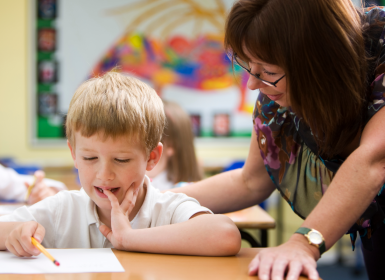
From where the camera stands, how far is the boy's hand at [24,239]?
828 millimetres

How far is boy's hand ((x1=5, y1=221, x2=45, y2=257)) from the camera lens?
2.72 feet

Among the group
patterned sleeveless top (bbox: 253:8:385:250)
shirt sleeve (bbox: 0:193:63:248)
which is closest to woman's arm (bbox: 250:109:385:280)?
patterned sleeveless top (bbox: 253:8:385:250)

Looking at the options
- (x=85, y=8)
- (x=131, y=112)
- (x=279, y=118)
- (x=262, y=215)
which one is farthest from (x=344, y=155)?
(x=85, y=8)

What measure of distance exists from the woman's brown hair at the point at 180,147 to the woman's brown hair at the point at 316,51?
1507mm

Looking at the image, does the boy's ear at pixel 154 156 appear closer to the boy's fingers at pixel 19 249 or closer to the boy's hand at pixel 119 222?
the boy's hand at pixel 119 222

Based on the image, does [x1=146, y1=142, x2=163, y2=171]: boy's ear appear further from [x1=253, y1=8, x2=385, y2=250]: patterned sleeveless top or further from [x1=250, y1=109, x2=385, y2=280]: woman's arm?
Answer: [x1=250, y1=109, x2=385, y2=280]: woman's arm

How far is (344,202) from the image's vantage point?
0.80m

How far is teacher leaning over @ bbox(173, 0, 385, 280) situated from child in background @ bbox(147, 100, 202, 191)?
133cm

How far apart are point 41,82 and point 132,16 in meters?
1.11

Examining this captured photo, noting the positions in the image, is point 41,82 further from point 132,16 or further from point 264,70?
point 264,70

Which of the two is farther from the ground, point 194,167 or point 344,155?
point 344,155

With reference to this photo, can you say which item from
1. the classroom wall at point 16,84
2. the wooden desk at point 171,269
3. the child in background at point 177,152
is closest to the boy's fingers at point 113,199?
the wooden desk at point 171,269

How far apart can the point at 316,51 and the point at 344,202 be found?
1.12 ft

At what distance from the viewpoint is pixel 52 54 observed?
12.8 feet
